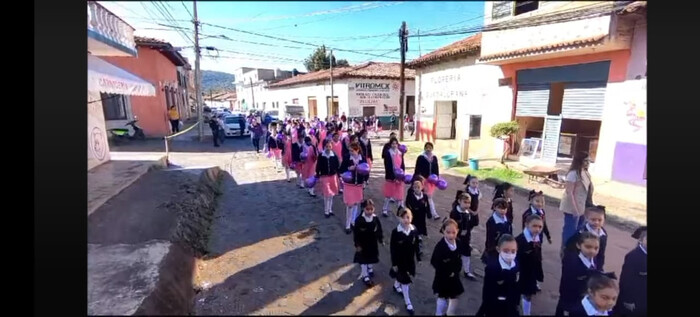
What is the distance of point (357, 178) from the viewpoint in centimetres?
316

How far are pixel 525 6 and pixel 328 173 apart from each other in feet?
7.88

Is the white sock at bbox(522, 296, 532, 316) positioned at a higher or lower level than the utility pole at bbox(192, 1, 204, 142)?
lower

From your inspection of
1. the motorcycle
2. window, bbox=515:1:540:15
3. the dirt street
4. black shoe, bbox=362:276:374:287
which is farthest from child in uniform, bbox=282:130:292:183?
window, bbox=515:1:540:15

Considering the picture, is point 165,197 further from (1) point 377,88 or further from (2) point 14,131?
(1) point 377,88

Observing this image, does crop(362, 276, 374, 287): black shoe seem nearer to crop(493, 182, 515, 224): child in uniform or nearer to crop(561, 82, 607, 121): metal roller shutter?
crop(493, 182, 515, 224): child in uniform

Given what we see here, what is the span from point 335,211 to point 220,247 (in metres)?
1.46

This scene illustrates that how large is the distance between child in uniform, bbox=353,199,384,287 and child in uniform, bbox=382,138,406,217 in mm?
949

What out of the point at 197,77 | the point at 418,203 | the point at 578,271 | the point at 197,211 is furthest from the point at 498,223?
the point at 197,77

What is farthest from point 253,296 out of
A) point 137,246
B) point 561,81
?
point 561,81

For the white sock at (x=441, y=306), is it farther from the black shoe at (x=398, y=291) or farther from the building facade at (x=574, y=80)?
the building facade at (x=574, y=80)

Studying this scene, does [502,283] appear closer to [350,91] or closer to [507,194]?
[507,194]

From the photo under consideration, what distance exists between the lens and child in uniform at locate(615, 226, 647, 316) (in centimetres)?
197

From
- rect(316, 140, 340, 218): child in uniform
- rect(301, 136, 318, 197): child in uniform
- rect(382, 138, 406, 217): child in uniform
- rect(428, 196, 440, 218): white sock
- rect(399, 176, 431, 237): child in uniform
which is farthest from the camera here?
rect(301, 136, 318, 197): child in uniform

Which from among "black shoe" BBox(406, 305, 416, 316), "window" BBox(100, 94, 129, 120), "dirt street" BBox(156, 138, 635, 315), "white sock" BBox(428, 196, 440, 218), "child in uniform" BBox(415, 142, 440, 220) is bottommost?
"black shoe" BBox(406, 305, 416, 316)
